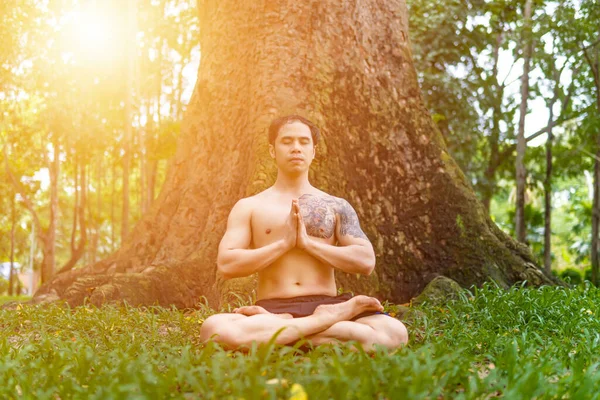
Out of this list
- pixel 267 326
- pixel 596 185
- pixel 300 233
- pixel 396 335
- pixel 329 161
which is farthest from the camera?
pixel 596 185

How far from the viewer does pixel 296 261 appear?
14.4 feet

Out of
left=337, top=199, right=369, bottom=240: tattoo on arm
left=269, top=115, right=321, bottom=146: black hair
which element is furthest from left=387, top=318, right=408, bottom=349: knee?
left=269, top=115, right=321, bottom=146: black hair

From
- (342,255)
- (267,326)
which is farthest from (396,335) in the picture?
(267,326)

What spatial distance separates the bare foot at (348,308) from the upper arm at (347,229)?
19.2 inches

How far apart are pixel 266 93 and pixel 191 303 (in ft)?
8.29

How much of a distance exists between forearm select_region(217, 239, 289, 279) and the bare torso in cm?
17

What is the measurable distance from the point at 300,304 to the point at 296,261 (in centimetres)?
31

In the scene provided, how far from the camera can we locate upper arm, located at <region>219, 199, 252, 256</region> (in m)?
4.38

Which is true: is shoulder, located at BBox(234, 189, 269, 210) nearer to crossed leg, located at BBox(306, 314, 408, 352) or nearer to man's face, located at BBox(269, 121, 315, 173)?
man's face, located at BBox(269, 121, 315, 173)

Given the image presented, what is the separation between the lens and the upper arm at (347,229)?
4488mm

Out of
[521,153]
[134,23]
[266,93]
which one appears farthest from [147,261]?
[521,153]

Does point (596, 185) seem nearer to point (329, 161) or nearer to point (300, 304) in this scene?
point (329, 161)

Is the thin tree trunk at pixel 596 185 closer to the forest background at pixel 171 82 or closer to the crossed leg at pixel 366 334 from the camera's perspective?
the forest background at pixel 171 82

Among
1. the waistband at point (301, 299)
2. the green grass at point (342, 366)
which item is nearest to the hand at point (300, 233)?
the waistband at point (301, 299)
